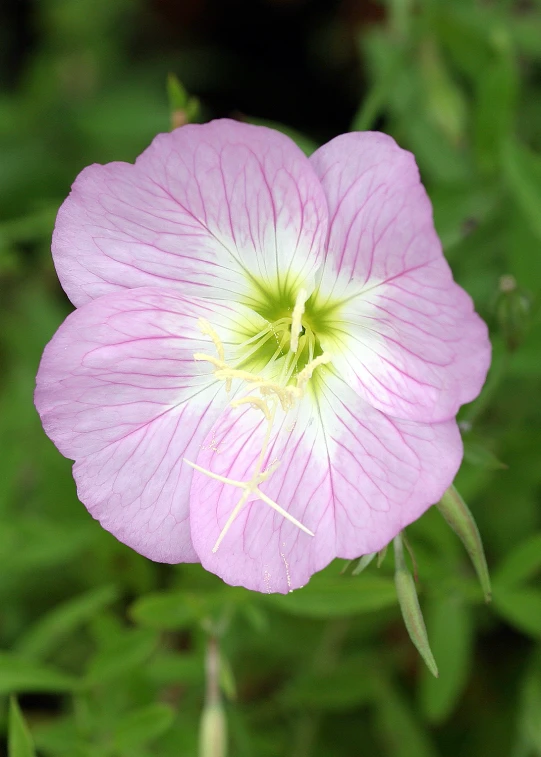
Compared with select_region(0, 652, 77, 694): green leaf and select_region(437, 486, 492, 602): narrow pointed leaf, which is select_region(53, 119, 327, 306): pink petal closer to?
select_region(437, 486, 492, 602): narrow pointed leaf

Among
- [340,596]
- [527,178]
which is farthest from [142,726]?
[527,178]

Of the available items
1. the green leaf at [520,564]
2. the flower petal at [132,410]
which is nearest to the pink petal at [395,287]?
the flower petal at [132,410]

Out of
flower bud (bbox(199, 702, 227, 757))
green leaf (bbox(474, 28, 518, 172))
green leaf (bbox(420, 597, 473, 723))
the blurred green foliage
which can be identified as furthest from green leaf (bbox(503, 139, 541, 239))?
flower bud (bbox(199, 702, 227, 757))

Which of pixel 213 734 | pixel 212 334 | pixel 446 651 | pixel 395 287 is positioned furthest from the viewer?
pixel 446 651

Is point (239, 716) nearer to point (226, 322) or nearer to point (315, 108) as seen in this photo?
point (226, 322)

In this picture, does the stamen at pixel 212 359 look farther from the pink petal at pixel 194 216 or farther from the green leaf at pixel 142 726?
the green leaf at pixel 142 726

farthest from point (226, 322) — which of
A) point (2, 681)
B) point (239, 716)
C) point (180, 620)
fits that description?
point (239, 716)

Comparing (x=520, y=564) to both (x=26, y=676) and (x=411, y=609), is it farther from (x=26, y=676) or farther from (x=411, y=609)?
(x=26, y=676)
